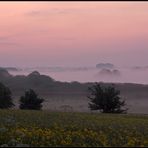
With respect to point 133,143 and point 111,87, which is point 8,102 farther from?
point 133,143

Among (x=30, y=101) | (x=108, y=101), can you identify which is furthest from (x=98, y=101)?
(x=30, y=101)

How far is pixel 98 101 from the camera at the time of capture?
5747 cm

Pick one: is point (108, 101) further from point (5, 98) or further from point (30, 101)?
point (5, 98)

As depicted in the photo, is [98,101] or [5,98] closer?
[98,101]

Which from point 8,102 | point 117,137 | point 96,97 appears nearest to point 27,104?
point 8,102

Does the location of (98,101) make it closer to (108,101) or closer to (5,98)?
(108,101)

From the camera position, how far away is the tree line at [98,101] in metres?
56.7

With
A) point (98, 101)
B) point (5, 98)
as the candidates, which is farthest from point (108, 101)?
point (5, 98)

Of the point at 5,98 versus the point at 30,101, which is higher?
the point at 5,98

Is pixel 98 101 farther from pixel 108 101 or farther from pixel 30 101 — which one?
pixel 30 101

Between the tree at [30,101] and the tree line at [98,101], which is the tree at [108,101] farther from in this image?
the tree at [30,101]

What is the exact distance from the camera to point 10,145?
13797 mm

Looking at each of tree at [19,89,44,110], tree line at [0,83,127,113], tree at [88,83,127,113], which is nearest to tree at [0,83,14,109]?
tree line at [0,83,127,113]

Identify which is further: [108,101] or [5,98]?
[5,98]
